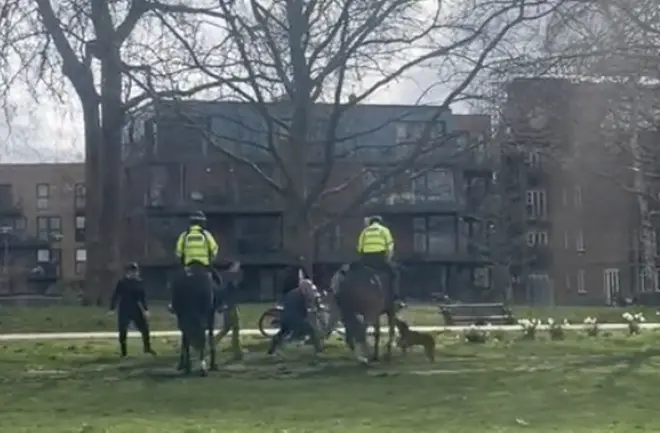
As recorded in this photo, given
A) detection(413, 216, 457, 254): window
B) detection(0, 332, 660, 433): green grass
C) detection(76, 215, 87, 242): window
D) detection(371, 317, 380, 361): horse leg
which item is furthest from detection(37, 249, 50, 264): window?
detection(371, 317, 380, 361): horse leg

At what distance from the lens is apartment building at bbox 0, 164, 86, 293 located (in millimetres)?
94250

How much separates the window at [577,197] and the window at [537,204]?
4851mm

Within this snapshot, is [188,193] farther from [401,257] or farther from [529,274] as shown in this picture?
[529,274]

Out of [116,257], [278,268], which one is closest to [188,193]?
[278,268]

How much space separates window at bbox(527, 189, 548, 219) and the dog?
59357mm

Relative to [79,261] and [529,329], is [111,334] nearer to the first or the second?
[529,329]

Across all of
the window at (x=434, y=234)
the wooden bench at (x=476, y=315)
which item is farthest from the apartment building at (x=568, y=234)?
the wooden bench at (x=476, y=315)

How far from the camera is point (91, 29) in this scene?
2334 centimetres

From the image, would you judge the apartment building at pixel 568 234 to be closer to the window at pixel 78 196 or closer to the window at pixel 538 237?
the window at pixel 538 237

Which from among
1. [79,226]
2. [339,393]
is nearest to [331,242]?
[79,226]

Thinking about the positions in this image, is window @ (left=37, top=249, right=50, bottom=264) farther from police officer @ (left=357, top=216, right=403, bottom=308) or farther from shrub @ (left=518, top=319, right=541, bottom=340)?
police officer @ (left=357, top=216, right=403, bottom=308)

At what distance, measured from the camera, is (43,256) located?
315 ft

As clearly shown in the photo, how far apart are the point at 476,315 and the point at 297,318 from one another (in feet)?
33.0

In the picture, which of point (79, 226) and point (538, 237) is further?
point (79, 226)
